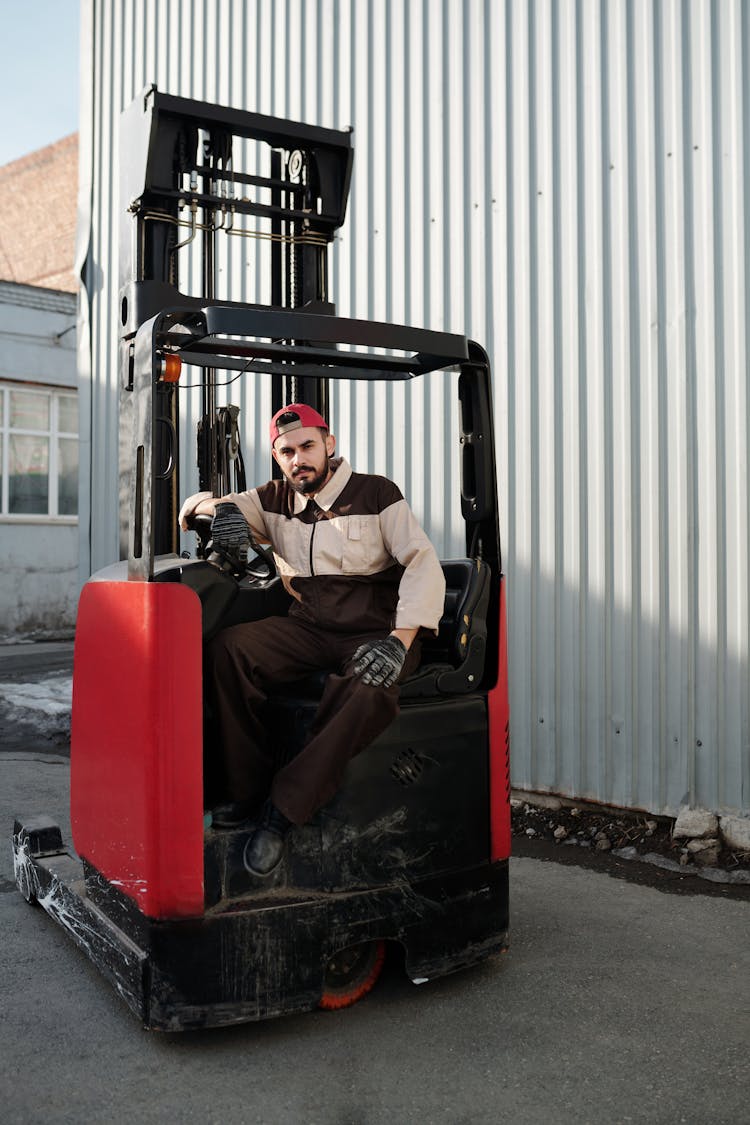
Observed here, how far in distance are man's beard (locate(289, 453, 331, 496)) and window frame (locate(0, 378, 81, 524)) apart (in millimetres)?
13921

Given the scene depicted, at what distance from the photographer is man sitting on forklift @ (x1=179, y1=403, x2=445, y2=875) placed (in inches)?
135

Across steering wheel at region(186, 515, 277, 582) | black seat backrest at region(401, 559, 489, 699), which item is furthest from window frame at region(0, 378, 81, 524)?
black seat backrest at region(401, 559, 489, 699)

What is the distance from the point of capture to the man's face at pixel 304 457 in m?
3.96

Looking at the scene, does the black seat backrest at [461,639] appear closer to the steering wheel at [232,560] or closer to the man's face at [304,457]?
the man's face at [304,457]

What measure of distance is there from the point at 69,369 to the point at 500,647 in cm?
1512

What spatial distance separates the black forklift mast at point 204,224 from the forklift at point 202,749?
0.05ft

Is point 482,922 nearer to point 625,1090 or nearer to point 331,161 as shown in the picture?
point 625,1090

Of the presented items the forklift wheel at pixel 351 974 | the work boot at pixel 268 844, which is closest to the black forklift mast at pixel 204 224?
the work boot at pixel 268 844

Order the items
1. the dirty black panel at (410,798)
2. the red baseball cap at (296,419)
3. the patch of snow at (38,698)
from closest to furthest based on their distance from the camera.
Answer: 1. the dirty black panel at (410,798)
2. the red baseball cap at (296,419)
3. the patch of snow at (38,698)

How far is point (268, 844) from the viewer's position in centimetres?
346

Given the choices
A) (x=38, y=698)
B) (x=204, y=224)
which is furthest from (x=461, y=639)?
(x=38, y=698)

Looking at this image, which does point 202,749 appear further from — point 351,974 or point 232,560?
point 351,974

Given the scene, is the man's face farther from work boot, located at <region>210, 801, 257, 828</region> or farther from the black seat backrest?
work boot, located at <region>210, 801, 257, 828</region>

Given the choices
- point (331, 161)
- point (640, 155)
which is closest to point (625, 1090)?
point (331, 161)
